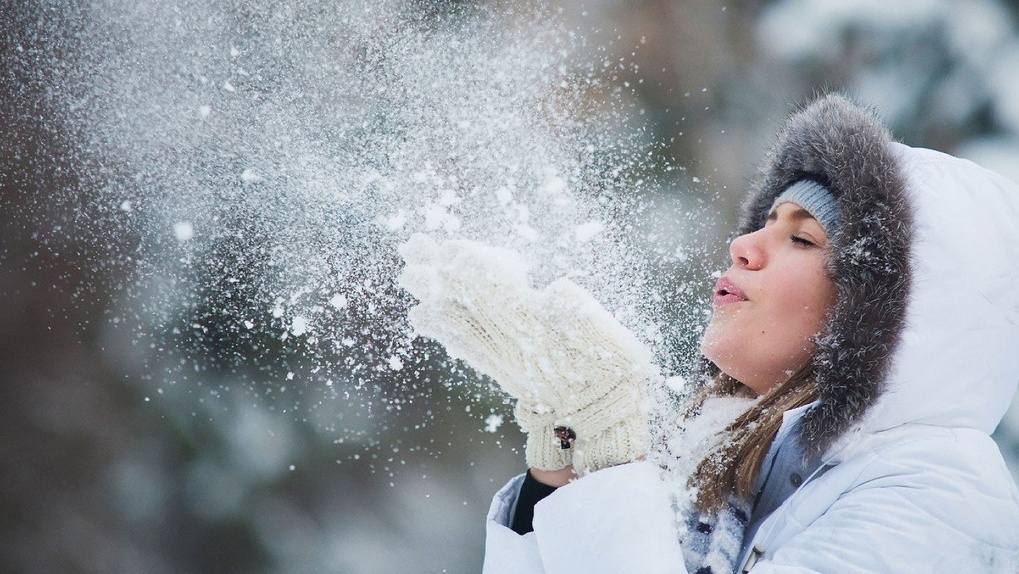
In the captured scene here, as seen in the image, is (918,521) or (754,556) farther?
(754,556)

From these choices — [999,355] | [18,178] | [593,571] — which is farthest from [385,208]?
[18,178]

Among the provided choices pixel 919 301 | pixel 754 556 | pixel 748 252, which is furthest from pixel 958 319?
pixel 754 556

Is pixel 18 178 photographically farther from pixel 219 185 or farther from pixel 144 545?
pixel 144 545

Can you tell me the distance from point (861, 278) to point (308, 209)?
1786 mm

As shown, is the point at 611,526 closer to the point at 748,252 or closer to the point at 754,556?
the point at 754,556

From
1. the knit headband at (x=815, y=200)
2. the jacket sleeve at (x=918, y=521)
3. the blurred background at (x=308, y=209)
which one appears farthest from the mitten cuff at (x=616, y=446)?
the blurred background at (x=308, y=209)

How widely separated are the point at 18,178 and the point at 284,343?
130cm

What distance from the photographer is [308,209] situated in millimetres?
2352

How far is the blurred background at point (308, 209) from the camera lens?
2611 millimetres

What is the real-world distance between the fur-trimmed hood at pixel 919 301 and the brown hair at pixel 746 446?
5cm

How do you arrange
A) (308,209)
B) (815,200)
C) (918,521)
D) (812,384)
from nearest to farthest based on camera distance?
1. (918,521)
2. (812,384)
3. (815,200)
4. (308,209)

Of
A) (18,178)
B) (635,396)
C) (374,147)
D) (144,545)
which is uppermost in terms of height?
(18,178)

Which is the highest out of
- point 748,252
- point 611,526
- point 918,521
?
point 748,252

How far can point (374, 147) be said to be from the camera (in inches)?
98.6
